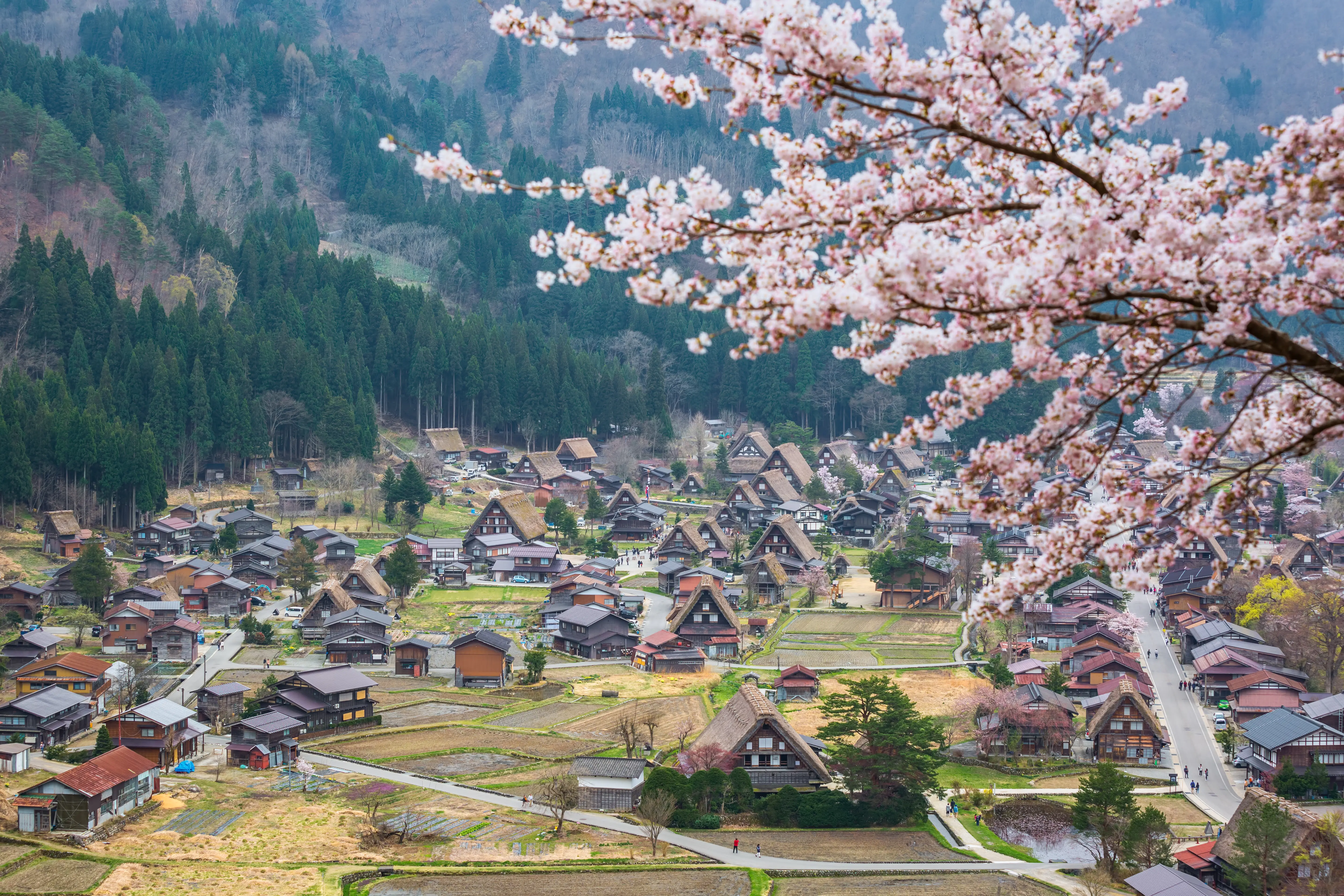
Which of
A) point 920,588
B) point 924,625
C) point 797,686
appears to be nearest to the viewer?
point 797,686

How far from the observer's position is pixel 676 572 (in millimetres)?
48375

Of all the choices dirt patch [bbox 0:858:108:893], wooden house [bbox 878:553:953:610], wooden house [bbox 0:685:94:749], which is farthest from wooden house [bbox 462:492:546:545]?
dirt patch [bbox 0:858:108:893]

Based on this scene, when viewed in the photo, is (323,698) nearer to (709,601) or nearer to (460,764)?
(460,764)

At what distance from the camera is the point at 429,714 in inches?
1325

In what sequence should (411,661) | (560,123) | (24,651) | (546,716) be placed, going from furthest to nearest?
(560,123) < (411,661) < (24,651) < (546,716)

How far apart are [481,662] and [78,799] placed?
14421mm

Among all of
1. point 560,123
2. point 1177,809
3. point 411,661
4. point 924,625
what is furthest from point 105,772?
point 560,123

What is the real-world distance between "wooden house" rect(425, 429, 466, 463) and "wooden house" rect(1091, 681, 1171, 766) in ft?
154

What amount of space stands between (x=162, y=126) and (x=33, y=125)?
21.5 meters

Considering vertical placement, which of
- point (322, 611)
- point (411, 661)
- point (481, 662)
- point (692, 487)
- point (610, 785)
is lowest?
point (610, 785)

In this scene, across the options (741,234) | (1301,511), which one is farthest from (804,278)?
(1301,511)

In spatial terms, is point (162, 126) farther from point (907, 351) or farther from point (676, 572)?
point (907, 351)

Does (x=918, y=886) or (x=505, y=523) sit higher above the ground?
(x=505, y=523)

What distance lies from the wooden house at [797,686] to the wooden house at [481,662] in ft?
29.6
